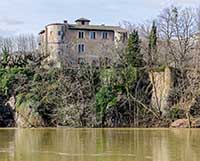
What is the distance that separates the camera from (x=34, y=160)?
19.8 m

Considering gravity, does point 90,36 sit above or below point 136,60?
above

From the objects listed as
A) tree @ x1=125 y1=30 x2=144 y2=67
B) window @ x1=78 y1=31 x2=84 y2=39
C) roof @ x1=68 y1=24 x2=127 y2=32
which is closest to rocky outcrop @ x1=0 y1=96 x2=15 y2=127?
tree @ x1=125 y1=30 x2=144 y2=67

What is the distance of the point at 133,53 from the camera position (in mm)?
52594

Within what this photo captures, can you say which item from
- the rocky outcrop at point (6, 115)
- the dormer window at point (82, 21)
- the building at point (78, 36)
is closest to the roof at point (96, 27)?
the building at point (78, 36)

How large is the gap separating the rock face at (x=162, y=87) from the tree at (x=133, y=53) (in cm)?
269

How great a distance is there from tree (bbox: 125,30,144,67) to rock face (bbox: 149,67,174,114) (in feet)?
8.83

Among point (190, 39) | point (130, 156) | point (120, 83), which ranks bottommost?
point (130, 156)

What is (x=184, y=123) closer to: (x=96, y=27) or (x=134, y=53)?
(x=134, y=53)

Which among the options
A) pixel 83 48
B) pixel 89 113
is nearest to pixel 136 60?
pixel 89 113

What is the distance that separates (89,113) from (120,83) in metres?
4.89

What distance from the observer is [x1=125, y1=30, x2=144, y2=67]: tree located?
169ft

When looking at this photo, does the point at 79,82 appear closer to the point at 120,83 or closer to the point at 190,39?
the point at 120,83

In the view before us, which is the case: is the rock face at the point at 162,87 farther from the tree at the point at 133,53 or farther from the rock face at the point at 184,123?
the tree at the point at 133,53

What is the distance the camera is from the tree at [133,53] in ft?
169
